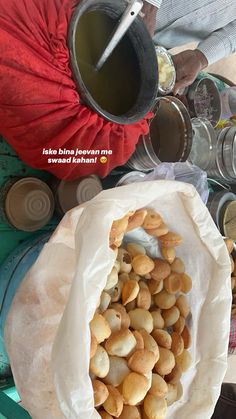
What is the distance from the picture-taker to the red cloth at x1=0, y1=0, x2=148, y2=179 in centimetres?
63

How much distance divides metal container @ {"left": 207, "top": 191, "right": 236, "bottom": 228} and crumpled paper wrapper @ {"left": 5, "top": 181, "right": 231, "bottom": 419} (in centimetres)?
37

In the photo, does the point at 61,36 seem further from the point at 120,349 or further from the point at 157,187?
the point at 120,349

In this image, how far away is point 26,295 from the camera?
27.4 inches

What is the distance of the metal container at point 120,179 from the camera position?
0.93m

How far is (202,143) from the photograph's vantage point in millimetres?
1161

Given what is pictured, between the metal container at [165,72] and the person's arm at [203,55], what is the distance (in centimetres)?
4

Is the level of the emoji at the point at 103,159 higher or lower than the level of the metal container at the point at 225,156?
higher

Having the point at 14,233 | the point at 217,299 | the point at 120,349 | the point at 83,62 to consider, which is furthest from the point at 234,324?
the point at 83,62

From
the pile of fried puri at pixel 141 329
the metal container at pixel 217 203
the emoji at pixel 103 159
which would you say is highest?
the emoji at pixel 103 159

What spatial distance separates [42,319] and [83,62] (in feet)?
1.33

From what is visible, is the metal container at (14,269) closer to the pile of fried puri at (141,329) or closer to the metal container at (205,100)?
the pile of fried puri at (141,329)

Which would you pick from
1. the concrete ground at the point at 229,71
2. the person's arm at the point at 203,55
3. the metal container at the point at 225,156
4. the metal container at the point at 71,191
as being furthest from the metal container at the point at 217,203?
the concrete ground at the point at 229,71

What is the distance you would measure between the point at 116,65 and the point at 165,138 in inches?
10.5

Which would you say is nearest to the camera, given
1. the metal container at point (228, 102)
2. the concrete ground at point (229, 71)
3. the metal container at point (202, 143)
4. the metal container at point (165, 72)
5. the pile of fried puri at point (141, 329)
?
the pile of fried puri at point (141, 329)
